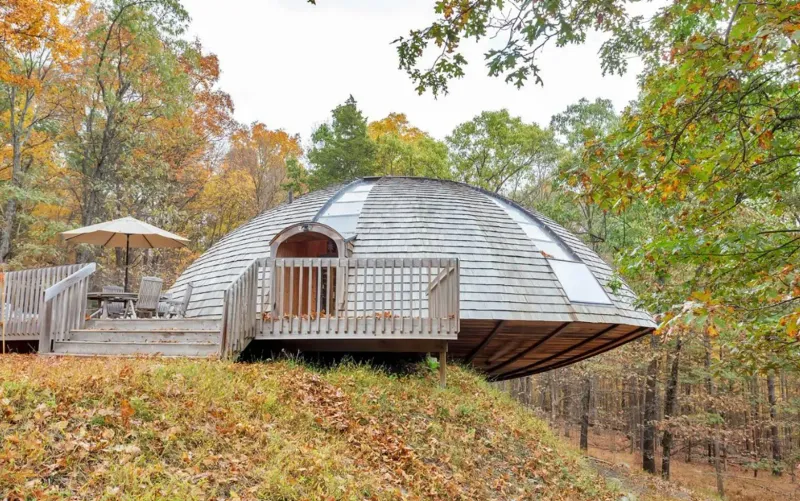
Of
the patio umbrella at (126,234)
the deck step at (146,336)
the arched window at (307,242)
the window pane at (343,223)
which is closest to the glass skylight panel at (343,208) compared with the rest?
the window pane at (343,223)

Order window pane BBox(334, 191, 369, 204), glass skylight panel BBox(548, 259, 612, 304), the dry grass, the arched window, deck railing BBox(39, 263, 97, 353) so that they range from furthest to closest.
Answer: the dry grass
window pane BBox(334, 191, 369, 204)
glass skylight panel BBox(548, 259, 612, 304)
the arched window
deck railing BBox(39, 263, 97, 353)

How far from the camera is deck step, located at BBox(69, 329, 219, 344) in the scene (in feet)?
24.1

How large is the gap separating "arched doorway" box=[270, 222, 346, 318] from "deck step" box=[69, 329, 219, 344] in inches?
42.5

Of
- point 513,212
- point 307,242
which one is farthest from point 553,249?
point 307,242

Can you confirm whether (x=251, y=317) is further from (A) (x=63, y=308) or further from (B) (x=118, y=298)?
(B) (x=118, y=298)

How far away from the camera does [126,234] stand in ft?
36.1

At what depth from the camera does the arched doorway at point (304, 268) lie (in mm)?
7121

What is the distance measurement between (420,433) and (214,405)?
241cm

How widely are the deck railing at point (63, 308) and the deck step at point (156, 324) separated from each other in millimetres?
284

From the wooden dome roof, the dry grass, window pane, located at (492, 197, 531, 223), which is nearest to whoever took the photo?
the wooden dome roof

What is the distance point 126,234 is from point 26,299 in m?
2.95

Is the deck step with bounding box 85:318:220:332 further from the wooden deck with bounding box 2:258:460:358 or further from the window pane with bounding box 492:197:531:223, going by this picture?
the window pane with bounding box 492:197:531:223

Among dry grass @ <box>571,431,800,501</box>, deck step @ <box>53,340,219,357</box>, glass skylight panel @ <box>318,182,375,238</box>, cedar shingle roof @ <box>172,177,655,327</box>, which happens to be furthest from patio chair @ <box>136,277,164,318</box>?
dry grass @ <box>571,431,800,501</box>

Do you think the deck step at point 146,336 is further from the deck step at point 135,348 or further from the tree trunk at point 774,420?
the tree trunk at point 774,420
